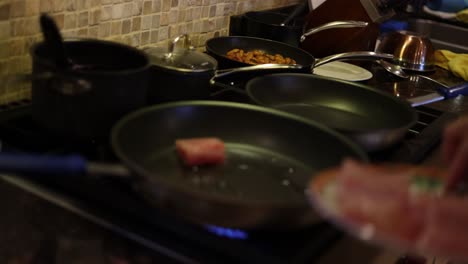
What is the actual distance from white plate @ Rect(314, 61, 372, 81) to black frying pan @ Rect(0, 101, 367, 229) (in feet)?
1.88

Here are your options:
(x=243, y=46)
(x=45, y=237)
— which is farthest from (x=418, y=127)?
(x=45, y=237)

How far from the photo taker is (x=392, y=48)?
6.11 feet

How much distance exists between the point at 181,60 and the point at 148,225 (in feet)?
1.41

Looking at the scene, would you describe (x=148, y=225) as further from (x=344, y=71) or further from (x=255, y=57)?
(x=344, y=71)

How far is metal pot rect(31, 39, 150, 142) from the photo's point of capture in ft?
2.85

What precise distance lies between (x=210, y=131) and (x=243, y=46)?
0.55 m

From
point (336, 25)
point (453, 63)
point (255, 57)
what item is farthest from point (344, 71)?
point (453, 63)

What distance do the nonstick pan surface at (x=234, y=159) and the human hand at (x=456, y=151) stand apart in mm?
124

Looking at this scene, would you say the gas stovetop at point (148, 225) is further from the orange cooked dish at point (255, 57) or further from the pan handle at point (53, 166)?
the orange cooked dish at point (255, 57)

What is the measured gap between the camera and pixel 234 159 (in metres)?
0.97

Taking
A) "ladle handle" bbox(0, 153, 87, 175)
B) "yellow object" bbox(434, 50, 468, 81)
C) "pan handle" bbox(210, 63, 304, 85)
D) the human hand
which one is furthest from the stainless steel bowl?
"ladle handle" bbox(0, 153, 87, 175)

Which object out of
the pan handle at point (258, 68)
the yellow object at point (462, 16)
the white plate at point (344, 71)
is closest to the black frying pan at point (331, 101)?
the pan handle at point (258, 68)

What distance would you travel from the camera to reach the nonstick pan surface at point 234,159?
2.41 feet

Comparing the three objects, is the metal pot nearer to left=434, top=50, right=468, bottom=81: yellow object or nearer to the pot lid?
the pot lid
